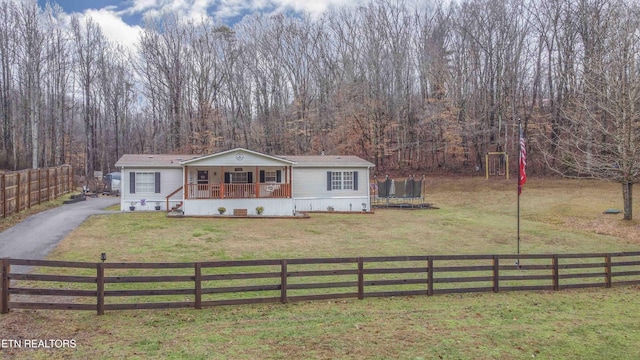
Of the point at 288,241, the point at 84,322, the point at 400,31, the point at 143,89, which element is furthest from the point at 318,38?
the point at 84,322

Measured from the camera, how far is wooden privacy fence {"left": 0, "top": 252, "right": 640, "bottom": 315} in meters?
6.75

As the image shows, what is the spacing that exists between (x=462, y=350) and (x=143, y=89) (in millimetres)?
44769

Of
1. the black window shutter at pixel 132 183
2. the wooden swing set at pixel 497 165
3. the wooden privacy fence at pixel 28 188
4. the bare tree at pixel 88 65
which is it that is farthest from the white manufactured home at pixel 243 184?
the bare tree at pixel 88 65

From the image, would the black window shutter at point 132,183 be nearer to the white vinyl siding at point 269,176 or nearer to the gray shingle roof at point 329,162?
the white vinyl siding at point 269,176

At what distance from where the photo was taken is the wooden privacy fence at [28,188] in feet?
51.7

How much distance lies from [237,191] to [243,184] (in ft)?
1.67

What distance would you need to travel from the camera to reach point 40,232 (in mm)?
13672

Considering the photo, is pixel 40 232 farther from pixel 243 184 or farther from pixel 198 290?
pixel 198 290

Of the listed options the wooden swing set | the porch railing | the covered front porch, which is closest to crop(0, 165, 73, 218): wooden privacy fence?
the covered front porch

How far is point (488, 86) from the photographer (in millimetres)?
35594

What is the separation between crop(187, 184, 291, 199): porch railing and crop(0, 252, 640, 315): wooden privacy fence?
1023cm

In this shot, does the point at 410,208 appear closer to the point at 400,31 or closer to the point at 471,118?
the point at 471,118

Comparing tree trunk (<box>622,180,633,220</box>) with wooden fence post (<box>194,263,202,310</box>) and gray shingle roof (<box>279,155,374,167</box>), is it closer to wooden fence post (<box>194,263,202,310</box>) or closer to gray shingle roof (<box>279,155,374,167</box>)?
gray shingle roof (<box>279,155,374,167</box>)

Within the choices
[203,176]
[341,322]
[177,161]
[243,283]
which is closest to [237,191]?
[203,176]
